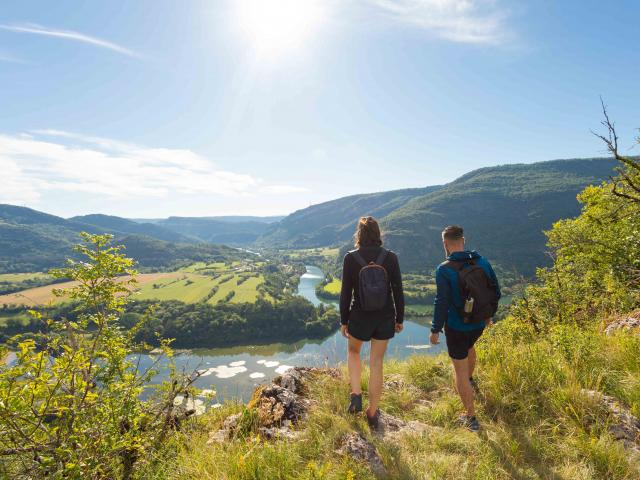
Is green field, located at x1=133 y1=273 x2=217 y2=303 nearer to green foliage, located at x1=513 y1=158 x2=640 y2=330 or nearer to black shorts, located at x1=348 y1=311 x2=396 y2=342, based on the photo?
green foliage, located at x1=513 y1=158 x2=640 y2=330

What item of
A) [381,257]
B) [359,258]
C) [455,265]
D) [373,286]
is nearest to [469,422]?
[455,265]

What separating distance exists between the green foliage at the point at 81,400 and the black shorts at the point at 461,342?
3.14 m

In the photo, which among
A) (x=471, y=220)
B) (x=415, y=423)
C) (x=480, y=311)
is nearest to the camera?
(x=480, y=311)

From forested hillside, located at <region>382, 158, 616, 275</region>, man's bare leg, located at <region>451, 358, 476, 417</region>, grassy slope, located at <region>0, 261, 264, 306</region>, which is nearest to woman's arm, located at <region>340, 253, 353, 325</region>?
man's bare leg, located at <region>451, 358, 476, 417</region>

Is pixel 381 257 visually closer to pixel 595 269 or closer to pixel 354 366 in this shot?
pixel 354 366

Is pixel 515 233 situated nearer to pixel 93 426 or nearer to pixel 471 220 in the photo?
pixel 471 220

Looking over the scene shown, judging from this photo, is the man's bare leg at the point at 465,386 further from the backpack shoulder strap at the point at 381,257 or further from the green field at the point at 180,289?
the green field at the point at 180,289

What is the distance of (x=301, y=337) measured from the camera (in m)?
70.6

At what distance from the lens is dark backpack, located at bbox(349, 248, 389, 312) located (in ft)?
11.6

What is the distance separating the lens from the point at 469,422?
3.56 metres

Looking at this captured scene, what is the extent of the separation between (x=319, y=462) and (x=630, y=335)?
189 inches

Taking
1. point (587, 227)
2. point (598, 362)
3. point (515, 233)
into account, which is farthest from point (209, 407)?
point (515, 233)

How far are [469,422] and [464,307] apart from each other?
1.27 metres

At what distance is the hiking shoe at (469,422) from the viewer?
3.48 m
